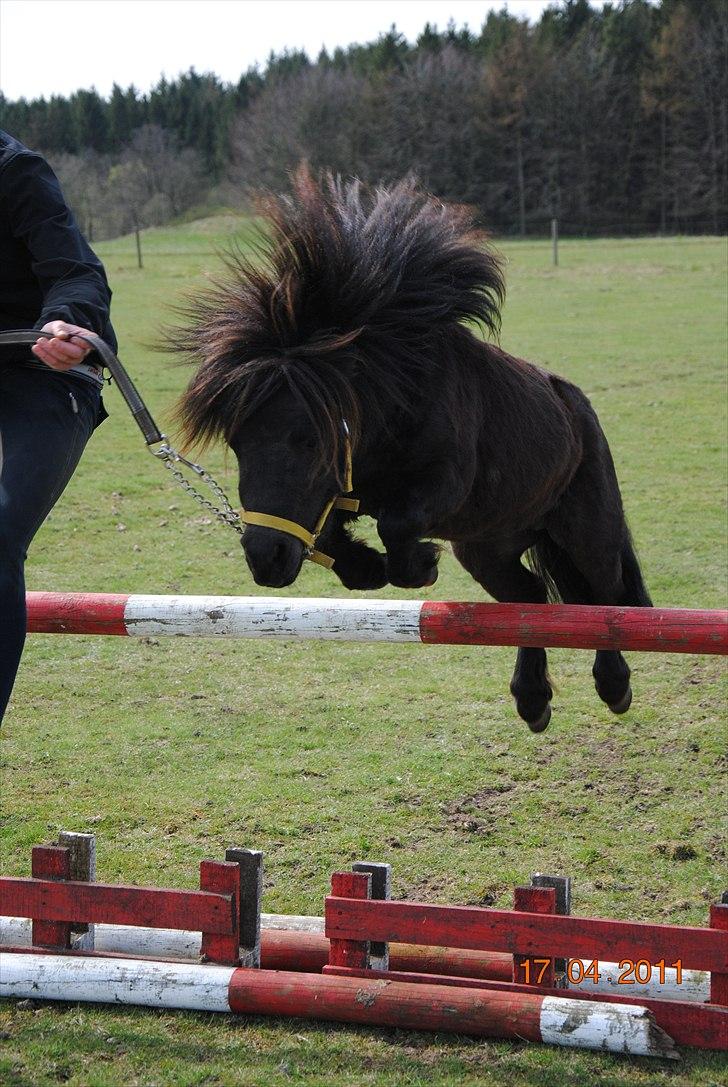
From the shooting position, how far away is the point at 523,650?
4.73 m

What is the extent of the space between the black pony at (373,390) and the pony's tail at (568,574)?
1.74 feet

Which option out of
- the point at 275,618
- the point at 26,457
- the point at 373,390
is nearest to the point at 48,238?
the point at 26,457

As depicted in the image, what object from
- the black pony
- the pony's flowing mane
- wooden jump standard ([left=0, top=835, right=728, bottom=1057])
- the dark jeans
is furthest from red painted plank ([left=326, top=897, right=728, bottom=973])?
the pony's flowing mane

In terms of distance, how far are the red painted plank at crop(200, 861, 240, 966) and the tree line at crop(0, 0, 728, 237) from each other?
45676 millimetres

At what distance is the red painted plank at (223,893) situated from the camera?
3.12 metres

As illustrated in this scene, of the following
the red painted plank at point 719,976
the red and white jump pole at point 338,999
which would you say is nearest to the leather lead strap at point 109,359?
the red and white jump pole at point 338,999

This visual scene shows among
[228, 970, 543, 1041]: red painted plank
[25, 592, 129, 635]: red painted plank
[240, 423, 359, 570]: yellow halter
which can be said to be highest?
[240, 423, 359, 570]: yellow halter

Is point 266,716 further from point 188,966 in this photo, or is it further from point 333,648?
point 188,966

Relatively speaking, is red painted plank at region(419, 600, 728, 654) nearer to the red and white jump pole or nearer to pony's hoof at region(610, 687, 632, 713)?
the red and white jump pole

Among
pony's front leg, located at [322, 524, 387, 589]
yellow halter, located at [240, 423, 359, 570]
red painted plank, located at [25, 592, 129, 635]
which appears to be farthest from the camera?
pony's front leg, located at [322, 524, 387, 589]

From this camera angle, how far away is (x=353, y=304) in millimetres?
3410

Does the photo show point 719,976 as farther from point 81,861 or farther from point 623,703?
point 623,703

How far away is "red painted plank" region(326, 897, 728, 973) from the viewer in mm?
2918

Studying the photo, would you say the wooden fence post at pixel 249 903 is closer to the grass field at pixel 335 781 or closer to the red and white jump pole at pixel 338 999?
the red and white jump pole at pixel 338 999
